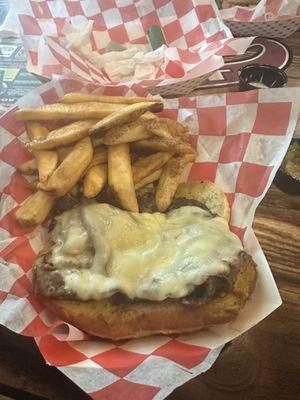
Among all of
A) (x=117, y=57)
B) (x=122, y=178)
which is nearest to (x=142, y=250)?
(x=122, y=178)

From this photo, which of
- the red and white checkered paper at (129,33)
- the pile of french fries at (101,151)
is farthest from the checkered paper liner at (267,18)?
the pile of french fries at (101,151)

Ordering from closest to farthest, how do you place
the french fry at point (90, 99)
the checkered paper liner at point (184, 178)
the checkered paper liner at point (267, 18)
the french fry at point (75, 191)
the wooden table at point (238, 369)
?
the checkered paper liner at point (184, 178) → the wooden table at point (238, 369) → the french fry at point (75, 191) → the french fry at point (90, 99) → the checkered paper liner at point (267, 18)

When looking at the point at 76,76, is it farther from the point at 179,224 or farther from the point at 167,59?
the point at 179,224

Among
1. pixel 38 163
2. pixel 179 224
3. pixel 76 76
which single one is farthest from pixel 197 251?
pixel 76 76

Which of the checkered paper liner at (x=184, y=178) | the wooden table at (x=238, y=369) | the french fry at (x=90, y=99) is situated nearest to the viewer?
the checkered paper liner at (x=184, y=178)

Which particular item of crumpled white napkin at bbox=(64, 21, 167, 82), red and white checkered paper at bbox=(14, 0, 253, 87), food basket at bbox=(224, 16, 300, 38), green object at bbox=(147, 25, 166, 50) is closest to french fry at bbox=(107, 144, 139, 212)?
red and white checkered paper at bbox=(14, 0, 253, 87)

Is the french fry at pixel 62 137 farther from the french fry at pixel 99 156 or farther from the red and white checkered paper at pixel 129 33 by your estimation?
the red and white checkered paper at pixel 129 33

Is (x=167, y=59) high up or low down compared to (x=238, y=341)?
up
